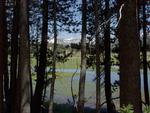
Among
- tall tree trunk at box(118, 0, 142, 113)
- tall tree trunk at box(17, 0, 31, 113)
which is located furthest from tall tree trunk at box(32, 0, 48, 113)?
tall tree trunk at box(118, 0, 142, 113)

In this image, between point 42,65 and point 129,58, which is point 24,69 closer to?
point 129,58

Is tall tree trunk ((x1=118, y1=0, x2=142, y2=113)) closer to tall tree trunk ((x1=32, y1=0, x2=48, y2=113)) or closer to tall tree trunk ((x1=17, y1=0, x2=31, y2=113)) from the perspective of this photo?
tall tree trunk ((x1=17, y1=0, x2=31, y2=113))

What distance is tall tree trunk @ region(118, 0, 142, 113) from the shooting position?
409 inches

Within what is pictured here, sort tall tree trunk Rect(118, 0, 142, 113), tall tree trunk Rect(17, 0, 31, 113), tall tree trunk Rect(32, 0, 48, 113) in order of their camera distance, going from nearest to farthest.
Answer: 1. tall tree trunk Rect(118, 0, 142, 113)
2. tall tree trunk Rect(17, 0, 31, 113)
3. tall tree trunk Rect(32, 0, 48, 113)

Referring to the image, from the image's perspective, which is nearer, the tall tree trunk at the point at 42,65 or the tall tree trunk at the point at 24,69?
the tall tree trunk at the point at 24,69

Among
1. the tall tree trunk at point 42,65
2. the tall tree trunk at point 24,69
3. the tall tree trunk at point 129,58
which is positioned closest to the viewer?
the tall tree trunk at point 129,58

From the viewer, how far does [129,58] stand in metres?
10.5

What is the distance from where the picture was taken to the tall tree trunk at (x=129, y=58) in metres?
10.4

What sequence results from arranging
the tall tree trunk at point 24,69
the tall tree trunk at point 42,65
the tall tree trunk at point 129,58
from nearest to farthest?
the tall tree trunk at point 129,58
the tall tree trunk at point 24,69
the tall tree trunk at point 42,65

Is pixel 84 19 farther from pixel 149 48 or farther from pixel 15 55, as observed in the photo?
pixel 149 48

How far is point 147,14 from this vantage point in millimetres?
28219

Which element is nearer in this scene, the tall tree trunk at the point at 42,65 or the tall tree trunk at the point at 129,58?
the tall tree trunk at the point at 129,58

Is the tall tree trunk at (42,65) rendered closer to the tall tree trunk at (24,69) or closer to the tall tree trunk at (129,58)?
the tall tree trunk at (24,69)

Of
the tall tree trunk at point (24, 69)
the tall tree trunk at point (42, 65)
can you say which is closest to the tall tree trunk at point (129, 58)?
the tall tree trunk at point (24, 69)
